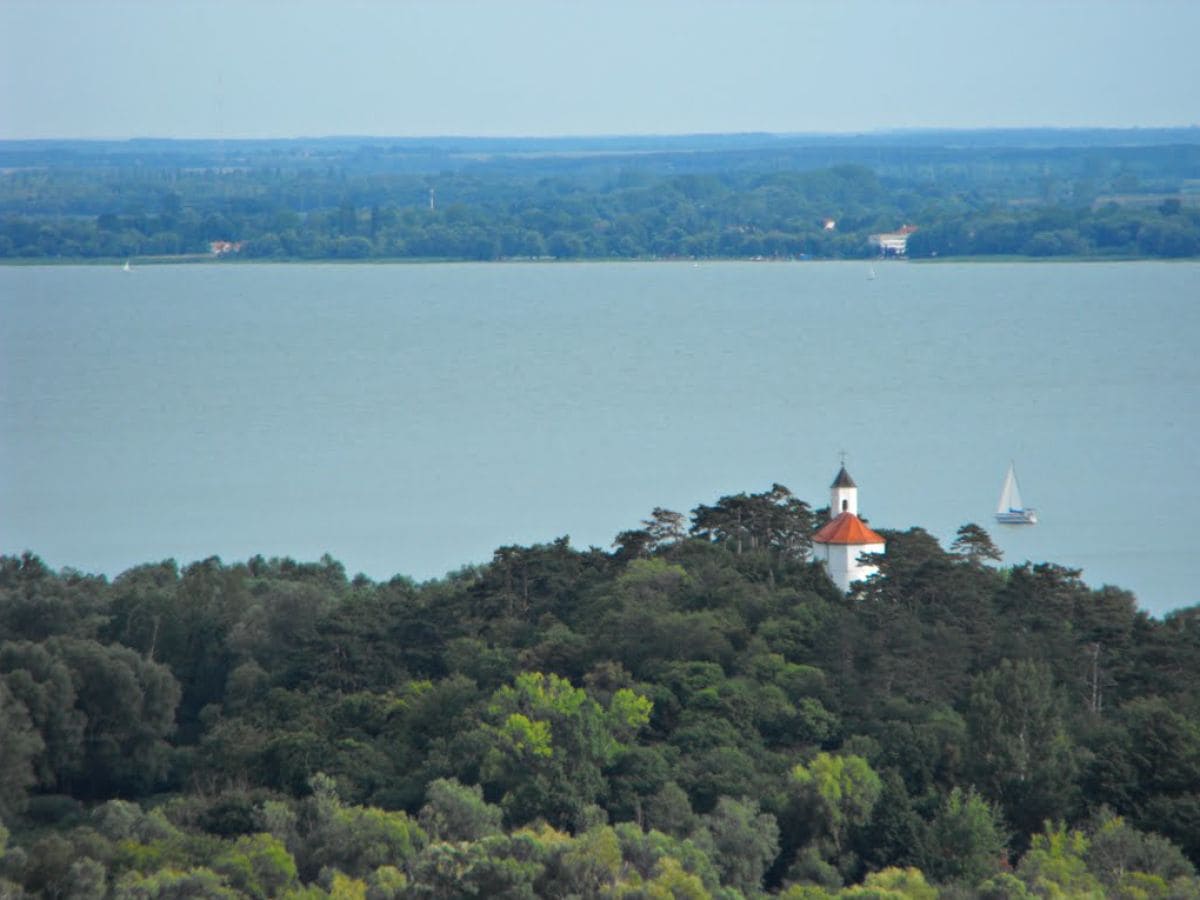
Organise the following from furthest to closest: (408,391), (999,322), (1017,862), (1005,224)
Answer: (1005,224) → (999,322) → (408,391) → (1017,862)

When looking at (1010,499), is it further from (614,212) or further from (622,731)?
(614,212)

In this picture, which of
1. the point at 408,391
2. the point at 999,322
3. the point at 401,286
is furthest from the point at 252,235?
the point at 408,391

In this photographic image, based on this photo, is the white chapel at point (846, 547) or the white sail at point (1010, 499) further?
the white sail at point (1010, 499)

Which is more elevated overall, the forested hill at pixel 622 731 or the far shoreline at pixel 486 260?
the forested hill at pixel 622 731

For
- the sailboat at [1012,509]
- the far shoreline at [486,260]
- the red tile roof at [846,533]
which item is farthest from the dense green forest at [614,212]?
the red tile roof at [846,533]

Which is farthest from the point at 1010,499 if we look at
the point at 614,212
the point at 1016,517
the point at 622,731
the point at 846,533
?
the point at 614,212

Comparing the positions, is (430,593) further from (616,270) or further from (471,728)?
(616,270)

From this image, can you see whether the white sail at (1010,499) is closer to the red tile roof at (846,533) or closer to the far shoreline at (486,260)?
the red tile roof at (846,533)
